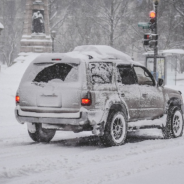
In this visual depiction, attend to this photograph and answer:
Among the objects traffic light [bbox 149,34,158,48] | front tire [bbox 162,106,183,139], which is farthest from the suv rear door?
traffic light [bbox 149,34,158,48]

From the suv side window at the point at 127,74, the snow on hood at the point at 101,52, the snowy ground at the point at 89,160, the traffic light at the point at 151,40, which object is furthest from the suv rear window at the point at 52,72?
the traffic light at the point at 151,40

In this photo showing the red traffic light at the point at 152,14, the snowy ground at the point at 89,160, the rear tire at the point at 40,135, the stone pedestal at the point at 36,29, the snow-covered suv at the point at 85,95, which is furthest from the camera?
the stone pedestal at the point at 36,29

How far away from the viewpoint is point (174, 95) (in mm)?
11141

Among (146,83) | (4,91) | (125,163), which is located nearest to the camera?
(125,163)

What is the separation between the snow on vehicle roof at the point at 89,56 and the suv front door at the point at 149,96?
52 centimetres

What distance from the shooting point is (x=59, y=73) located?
930cm

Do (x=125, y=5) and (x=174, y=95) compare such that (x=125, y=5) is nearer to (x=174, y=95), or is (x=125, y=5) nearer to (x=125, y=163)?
(x=174, y=95)

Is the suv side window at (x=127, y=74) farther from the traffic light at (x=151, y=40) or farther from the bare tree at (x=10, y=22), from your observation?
the bare tree at (x=10, y=22)

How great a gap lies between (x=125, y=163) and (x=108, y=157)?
25.1 inches

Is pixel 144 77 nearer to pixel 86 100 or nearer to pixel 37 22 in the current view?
pixel 86 100

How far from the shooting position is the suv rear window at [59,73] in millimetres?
9081

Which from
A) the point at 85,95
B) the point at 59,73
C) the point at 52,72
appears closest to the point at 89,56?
the point at 59,73

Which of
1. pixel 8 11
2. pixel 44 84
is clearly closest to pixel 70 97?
pixel 44 84

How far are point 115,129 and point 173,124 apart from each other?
6.99 feet
